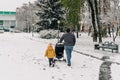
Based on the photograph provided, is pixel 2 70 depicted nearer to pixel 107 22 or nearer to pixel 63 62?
pixel 63 62

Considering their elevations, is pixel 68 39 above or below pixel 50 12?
below

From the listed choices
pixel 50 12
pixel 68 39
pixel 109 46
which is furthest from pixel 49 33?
pixel 68 39

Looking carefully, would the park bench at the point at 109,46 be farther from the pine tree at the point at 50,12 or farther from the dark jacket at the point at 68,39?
the pine tree at the point at 50,12

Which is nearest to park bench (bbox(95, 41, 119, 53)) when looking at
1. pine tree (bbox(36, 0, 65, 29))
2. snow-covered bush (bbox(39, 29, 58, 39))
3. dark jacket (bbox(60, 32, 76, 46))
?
dark jacket (bbox(60, 32, 76, 46))

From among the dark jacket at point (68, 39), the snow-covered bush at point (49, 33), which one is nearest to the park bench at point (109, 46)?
the dark jacket at point (68, 39)

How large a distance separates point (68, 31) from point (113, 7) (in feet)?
117

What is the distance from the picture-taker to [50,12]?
169 ft

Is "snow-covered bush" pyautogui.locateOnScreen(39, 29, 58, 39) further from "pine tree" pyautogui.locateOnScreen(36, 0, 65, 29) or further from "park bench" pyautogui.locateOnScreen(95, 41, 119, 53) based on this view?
"park bench" pyautogui.locateOnScreen(95, 41, 119, 53)

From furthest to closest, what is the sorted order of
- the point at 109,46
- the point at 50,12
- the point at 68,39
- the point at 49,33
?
the point at 49,33
the point at 50,12
the point at 109,46
the point at 68,39

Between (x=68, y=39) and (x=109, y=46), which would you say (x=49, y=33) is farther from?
(x=68, y=39)

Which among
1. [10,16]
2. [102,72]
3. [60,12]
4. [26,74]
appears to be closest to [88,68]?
[102,72]

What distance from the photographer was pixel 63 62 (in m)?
17.9

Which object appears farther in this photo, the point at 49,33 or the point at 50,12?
the point at 49,33

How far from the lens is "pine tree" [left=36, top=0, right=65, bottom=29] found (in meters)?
51.1
